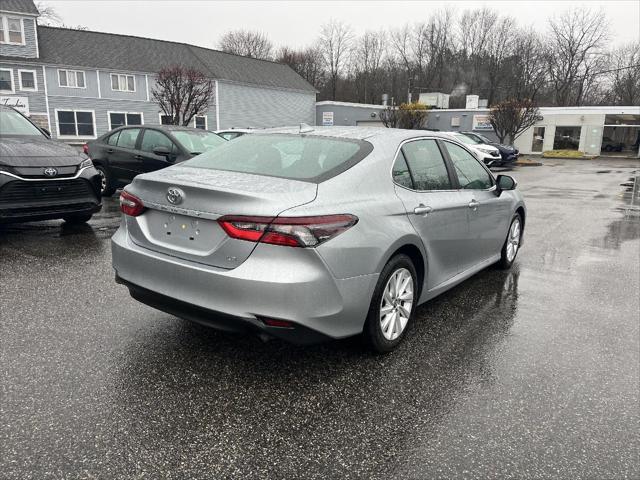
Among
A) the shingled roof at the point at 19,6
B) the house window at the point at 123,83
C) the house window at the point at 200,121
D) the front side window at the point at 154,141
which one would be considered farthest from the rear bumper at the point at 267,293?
the shingled roof at the point at 19,6

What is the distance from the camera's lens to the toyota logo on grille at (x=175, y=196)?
3.02 meters

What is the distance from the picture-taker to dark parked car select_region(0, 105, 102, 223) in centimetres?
601

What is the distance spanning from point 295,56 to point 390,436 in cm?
6961

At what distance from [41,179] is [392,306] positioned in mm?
5040

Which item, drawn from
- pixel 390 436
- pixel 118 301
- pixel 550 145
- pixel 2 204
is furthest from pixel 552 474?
pixel 550 145

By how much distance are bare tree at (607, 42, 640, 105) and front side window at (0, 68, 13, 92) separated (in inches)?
2337

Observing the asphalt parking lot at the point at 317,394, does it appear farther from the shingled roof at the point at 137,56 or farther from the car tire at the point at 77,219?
the shingled roof at the point at 137,56

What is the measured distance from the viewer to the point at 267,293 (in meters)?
2.71

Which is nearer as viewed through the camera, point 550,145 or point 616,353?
point 616,353

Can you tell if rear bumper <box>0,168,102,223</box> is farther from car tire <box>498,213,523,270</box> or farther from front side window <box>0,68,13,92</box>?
front side window <box>0,68,13,92</box>

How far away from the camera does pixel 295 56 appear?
220 feet

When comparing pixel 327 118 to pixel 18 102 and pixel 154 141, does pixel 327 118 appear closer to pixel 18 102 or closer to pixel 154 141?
pixel 18 102

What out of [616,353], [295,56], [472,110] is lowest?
[616,353]

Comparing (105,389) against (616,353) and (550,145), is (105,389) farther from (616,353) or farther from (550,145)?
(550,145)
